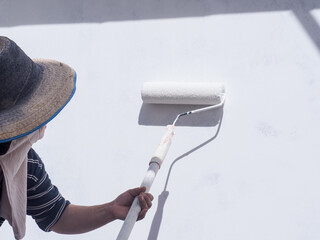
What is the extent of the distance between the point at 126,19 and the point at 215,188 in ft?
2.27

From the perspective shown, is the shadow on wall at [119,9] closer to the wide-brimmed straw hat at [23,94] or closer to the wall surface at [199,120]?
the wall surface at [199,120]

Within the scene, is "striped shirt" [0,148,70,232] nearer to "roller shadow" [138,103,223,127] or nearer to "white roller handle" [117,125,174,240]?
"white roller handle" [117,125,174,240]

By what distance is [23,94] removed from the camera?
962 millimetres

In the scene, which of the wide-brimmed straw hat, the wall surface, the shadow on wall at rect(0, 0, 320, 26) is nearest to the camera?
the wide-brimmed straw hat

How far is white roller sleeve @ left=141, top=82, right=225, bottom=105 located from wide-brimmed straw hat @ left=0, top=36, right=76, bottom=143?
1.82 ft

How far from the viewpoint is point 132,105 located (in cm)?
167

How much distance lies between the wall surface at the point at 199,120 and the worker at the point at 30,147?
0.33 meters

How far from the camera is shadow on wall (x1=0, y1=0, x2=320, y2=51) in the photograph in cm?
149

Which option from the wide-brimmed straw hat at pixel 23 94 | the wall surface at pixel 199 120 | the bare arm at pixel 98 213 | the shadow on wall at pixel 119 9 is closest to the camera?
the wide-brimmed straw hat at pixel 23 94

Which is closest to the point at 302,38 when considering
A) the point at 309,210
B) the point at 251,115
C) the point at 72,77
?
the point at 251,115

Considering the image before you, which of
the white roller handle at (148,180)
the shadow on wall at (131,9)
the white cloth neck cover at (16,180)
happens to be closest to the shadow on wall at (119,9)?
the shadow on wall at (131,9)

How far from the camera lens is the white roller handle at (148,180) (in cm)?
113

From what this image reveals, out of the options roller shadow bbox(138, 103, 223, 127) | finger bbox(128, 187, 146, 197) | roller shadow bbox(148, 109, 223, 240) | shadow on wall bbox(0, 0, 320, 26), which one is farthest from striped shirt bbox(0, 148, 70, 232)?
shadow on wall bbox(0, 0, 320, 26)

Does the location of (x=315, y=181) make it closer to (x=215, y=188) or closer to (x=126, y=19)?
(x=215, y=188)
